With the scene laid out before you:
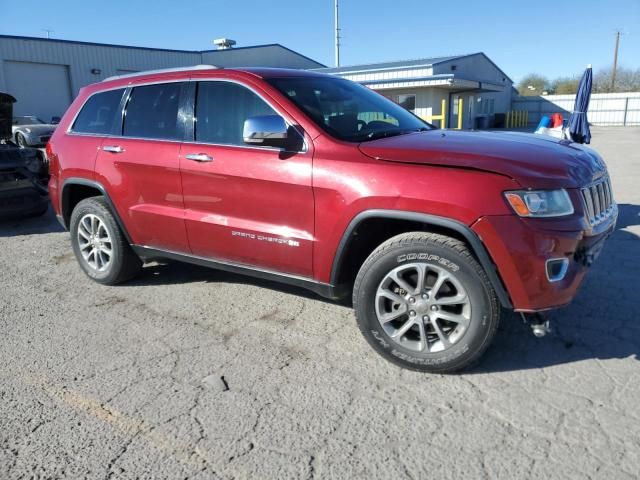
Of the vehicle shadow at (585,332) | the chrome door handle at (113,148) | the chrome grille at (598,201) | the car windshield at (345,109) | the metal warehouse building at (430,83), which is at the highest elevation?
the metal warehouse building at (430,83)

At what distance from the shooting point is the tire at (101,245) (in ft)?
14.9

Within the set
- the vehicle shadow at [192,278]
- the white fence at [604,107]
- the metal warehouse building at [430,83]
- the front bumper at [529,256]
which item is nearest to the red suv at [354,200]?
the front bumper at [529,256]

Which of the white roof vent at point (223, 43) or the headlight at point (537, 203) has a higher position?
the white roof vent at point (223, 43)

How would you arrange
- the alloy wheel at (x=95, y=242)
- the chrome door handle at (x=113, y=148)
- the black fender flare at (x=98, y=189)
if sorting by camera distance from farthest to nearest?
1. the alloy wheel at (x=95, y=242)
2. the black fender flare at (x=98, y=189)
3. the chrome door handle at (x=113, y=148)

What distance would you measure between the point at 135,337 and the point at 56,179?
2193 mm

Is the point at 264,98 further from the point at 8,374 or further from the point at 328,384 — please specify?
the point at 8,374

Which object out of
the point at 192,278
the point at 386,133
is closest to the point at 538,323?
the point at 386,133

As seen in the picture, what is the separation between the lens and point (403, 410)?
2.72 meters

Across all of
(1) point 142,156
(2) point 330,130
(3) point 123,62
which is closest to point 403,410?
(2) point 330,130

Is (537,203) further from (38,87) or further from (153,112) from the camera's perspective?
(38,87)

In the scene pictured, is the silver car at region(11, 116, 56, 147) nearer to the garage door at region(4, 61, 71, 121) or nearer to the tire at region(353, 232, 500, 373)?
the garage door at region(4, 61, 71, 121)

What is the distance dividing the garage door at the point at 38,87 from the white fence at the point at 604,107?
111 feet

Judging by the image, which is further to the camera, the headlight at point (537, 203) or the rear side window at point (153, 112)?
the rear side window at point (153, 112)

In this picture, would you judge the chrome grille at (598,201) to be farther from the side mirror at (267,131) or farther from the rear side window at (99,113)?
the rear side window at (99,113)
